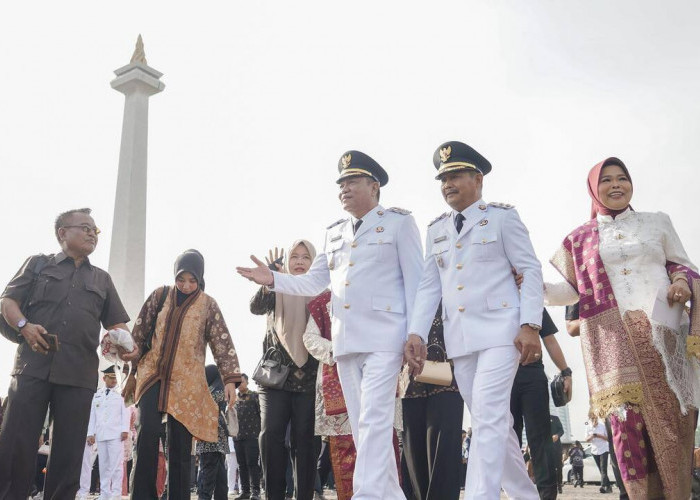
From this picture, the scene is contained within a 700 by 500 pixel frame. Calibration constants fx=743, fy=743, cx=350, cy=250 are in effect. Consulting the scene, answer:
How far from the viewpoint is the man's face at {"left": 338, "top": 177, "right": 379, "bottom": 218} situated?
5355mm

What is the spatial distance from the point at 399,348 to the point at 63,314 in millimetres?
2757

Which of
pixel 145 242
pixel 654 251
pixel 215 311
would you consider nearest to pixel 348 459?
pixel 215 311

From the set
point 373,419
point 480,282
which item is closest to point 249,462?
point 373,419

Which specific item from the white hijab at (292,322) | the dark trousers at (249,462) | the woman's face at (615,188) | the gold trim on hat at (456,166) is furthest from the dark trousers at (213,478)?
the woman's face at (615,188)

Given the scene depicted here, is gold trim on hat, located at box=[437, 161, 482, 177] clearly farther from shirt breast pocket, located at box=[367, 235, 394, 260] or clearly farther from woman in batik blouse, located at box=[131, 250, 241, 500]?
woman in batik blouse, located at box=[131, 250, 241, 500]

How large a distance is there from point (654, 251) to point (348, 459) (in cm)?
314

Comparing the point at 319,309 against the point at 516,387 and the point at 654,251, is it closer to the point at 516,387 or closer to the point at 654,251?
the point at 516,387

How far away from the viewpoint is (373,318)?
4863 mm

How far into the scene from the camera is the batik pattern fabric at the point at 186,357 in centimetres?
601

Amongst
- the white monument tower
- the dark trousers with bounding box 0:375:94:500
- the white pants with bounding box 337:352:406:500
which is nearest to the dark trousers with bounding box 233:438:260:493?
the dark trousers with bounding box 0:375:94:500

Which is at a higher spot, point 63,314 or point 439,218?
point 439,218

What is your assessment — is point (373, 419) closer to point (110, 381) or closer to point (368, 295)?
point (368, 295)

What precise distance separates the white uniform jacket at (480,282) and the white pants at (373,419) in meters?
0.33

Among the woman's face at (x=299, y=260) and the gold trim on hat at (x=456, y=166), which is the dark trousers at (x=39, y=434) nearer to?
the woman's face at (x=299, y=260)
